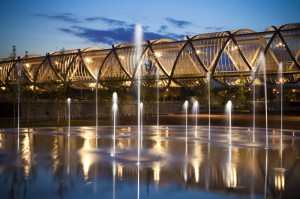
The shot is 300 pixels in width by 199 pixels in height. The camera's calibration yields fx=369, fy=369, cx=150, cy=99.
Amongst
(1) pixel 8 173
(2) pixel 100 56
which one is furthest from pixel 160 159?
(2) pixel 100 56

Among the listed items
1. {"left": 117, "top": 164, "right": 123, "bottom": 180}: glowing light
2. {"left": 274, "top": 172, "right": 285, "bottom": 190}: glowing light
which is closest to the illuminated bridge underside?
{"left": 117, "top": 164, "right": 123, "bottom": 180}: glowing light

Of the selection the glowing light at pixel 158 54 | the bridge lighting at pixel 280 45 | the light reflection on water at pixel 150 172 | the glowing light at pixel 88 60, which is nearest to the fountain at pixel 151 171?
the light reflection on water at pixel 150 172

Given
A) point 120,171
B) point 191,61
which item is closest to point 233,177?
point 120,171

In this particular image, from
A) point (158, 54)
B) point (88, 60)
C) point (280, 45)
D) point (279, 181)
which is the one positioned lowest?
point (279, 181)

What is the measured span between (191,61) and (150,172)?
1738 inches

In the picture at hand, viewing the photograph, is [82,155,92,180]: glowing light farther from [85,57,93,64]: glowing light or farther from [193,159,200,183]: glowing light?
[85,57,93,64]: glowing light

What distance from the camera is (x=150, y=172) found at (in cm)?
1015

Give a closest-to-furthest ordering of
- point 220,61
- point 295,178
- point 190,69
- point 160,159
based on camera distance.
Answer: point 295,178 < point 160,159 < point 220,61 < point 190,69

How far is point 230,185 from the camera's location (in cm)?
862

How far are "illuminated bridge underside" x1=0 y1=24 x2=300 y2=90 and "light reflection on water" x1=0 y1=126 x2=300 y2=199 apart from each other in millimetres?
24504

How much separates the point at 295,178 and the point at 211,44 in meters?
42.8

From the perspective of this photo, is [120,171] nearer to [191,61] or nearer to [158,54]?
[191,61]

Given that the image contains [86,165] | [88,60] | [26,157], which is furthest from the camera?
[88,60]

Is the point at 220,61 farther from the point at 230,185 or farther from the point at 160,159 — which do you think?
the point at 230,185
